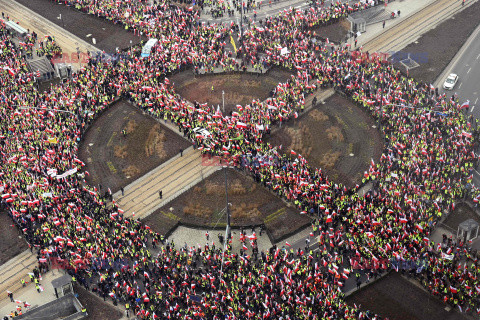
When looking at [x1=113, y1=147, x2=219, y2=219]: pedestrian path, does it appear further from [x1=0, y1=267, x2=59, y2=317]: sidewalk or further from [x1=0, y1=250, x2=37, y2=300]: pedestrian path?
[x1=0, y1=267, x2=59, y2=317]: sidewalk

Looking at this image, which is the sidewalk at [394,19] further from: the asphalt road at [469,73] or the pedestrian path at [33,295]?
the pedestrian path at [33,295]

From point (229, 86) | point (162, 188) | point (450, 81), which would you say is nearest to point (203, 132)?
point (162, 188)


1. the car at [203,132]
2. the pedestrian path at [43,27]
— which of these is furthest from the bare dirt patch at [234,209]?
the pedestrian path at [43,27]

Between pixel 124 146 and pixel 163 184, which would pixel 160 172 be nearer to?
pixel 163 184

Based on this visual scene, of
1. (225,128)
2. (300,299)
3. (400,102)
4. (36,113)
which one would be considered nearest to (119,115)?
(36,113)

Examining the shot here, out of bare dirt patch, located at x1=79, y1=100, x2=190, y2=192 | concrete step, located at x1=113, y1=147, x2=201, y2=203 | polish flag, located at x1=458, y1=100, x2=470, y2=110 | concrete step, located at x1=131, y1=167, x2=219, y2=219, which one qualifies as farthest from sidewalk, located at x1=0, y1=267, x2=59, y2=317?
polish flag, located at x1=458, y1=100, x2=470, y2=110
